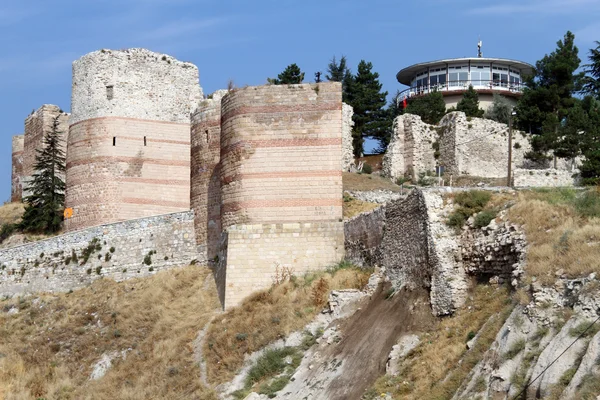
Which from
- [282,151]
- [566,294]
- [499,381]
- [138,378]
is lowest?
[138,378]

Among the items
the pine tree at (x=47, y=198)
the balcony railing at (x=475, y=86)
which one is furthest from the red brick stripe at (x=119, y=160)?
the balcony railing at (x=475, y=86)

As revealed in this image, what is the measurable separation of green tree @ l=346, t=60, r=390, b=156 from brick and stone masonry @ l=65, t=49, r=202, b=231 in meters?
14.7

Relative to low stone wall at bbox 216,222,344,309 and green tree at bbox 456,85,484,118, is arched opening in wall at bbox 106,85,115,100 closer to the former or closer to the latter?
low stone wall at bbox 216,222,344,309

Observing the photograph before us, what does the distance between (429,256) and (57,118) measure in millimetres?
30018

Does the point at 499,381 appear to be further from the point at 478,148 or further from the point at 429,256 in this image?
the point at 478,148

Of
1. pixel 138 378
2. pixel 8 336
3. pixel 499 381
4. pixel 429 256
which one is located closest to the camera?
pixel 499 381

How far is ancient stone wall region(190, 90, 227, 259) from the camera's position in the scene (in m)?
32.8

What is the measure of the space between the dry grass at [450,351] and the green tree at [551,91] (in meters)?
24.4

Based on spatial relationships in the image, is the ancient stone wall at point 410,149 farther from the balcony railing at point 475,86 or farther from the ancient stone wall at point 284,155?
the ancient stone wall at point 284,155

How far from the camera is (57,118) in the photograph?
162 feet

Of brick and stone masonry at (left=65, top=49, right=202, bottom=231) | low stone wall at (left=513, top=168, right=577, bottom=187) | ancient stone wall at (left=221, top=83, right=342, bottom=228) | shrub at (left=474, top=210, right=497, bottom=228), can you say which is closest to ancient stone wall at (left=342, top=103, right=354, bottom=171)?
low stone wall at (left=513, top=168, right=577, bottom=187)

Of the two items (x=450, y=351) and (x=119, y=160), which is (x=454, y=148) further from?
(x=450, y=351)

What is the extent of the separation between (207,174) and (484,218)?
12.4 metres

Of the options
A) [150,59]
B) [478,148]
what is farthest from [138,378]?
[478,148]
